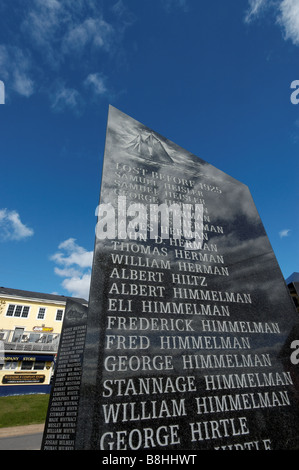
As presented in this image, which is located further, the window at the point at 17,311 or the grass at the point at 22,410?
the window at the point at 17,311

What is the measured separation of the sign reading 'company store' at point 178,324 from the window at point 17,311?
32.8 meters

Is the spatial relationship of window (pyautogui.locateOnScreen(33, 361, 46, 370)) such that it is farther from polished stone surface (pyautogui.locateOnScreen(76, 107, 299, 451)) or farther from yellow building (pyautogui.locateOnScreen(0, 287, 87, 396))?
polished stone surface (pyautogui.locateOnScreen(76, 107, 299, 451))

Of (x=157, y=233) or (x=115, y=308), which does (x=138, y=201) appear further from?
(x=115, y=308)

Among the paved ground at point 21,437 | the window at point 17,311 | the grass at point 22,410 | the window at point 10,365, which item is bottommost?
the paved ground at point 21,437

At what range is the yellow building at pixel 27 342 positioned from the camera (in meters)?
28.0

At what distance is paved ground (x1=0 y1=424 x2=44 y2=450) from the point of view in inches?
527

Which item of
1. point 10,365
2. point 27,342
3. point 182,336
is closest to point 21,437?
point 10,365

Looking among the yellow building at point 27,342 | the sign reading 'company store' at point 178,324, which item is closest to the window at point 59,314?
the yellow building at point 27,342

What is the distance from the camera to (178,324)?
4.44m

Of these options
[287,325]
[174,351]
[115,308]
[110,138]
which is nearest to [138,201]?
[110,138]

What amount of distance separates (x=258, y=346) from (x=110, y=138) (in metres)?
6.09

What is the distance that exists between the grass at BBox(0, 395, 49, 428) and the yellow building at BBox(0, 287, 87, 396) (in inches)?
81.4

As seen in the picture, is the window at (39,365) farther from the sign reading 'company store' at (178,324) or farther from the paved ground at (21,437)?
the sign reading 'company store' at (178,324)

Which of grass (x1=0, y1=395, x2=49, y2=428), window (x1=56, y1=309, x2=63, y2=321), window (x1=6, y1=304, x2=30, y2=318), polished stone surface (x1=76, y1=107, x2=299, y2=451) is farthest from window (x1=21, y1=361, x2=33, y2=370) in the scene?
polished stone surface (x1=76, y1=107, x2=299, y2=451)
